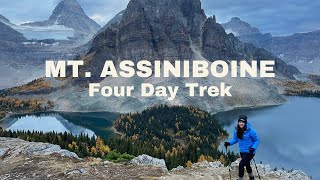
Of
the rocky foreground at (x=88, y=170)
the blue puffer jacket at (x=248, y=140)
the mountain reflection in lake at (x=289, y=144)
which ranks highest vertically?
the blue puffer jacket at (x=248, y=140)

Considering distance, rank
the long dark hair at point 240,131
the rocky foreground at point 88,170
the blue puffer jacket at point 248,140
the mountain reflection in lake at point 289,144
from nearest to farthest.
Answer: the long dark hair at point 240,131, the blue puffer jacket at point 248,140, the rocky foreground at point 88,170, the mountain reflection in lake at point 289,144

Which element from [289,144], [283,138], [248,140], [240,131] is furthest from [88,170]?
[283,138]

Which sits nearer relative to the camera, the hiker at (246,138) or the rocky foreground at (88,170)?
the hiker at (246,138)

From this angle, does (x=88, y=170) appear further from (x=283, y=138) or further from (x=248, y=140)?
(x=283, y=138)

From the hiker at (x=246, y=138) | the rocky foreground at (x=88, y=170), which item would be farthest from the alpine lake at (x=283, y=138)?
the hiker at (x=246, y=138)

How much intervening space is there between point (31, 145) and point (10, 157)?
362cm

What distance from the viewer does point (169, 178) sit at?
33.2 meters

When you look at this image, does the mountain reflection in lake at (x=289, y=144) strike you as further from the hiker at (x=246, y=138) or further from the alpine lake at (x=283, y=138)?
the hiker at (x=246, y=138)

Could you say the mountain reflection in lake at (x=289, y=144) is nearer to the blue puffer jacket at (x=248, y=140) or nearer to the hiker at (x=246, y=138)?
the hiker at (x=246, y=138)

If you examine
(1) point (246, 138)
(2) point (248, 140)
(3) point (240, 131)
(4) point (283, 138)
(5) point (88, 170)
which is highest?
(3) point (240, 131)

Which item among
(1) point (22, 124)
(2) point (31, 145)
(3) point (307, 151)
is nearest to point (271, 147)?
(3) point (307, 151)

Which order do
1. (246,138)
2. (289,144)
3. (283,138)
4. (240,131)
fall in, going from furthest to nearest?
(283,138)
(289,144)
(246,138)
(240,131)

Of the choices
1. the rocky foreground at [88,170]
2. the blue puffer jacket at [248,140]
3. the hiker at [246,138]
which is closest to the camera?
the hiker at [246,138]

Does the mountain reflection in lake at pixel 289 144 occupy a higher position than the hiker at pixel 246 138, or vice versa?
the hiker at pixel 246 138
